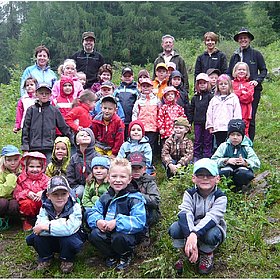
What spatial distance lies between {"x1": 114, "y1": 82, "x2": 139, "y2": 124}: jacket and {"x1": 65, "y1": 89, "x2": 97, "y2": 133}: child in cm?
84

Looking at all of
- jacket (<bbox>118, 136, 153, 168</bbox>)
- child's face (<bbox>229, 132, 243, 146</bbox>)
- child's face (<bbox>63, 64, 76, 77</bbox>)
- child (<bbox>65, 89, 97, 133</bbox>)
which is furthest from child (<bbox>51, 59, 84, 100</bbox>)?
child's face (<bbox>229, 132, 243, 146</bbox>)

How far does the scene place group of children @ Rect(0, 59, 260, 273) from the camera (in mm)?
4723

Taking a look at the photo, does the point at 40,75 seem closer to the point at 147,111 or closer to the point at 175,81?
the point at 147,111

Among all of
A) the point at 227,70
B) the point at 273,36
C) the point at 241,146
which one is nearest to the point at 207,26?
the point at 273,36

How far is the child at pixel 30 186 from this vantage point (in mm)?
5738

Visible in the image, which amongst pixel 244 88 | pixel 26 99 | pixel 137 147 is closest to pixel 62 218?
pixel 137 147

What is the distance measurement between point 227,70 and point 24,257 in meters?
5.18

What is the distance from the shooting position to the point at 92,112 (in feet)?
26.3

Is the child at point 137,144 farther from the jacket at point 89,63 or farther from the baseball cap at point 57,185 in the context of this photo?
the jacket at point 89,63

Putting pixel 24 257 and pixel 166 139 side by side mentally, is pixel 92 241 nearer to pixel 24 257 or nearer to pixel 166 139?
pixel 24 257

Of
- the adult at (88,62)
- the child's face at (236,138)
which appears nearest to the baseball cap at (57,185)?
the child's face at (236,138)

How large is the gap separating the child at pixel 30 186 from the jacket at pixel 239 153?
255cm

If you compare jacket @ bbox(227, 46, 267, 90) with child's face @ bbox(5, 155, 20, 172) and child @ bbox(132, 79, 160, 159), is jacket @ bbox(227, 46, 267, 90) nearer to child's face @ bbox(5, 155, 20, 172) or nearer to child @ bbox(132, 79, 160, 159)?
child @ bbox(132, 79, 160, 159)

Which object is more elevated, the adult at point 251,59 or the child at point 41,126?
the adult at point 251,59
